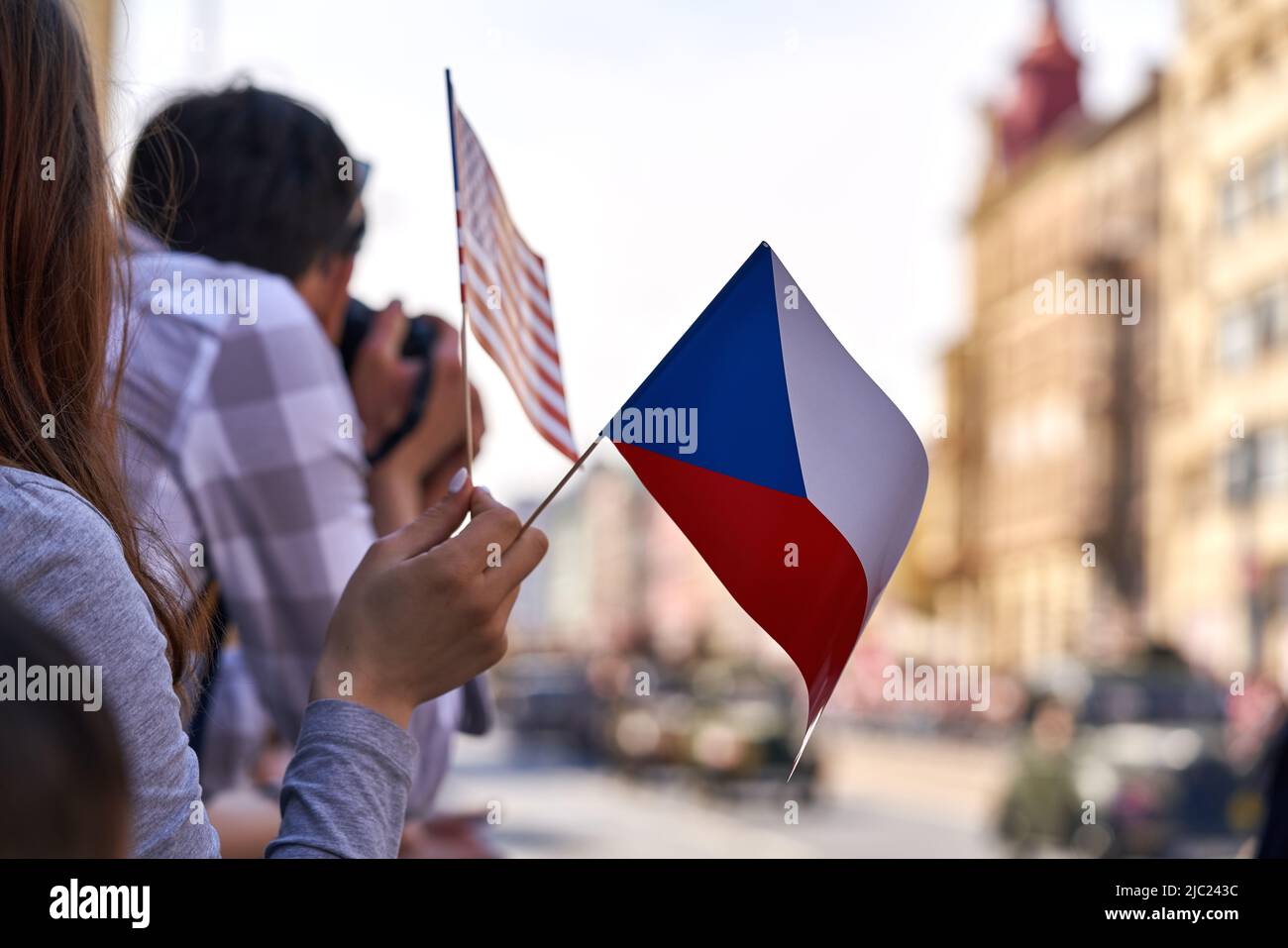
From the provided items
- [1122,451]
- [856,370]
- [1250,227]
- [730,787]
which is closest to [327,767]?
[856,370]

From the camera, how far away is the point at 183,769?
4.11 feet

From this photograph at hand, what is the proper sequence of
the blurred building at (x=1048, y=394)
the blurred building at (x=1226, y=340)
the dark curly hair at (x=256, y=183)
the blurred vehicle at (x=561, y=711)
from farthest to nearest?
the blurred building at (x=1048, y=394) < the blurred vehicle at (x=561, y=711) < the blurred building at (x=1226, y=340) < the dark curly hair at (x=256, y=183)

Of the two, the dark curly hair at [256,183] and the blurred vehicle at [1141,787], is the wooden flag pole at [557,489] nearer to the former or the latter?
the dark curly hair at [256,183]

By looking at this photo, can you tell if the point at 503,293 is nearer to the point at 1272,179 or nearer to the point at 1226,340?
the point at 1272,179

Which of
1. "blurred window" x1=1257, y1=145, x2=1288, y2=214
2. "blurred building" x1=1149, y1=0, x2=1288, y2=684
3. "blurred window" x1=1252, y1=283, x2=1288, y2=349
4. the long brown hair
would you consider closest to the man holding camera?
the long brown hair

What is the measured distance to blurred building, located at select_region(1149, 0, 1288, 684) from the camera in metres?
34.9

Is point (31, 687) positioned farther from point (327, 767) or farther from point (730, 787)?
point (730, 787)

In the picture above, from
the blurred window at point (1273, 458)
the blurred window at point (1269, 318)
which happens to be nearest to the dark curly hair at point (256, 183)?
the blurred window at point (1273, 458)

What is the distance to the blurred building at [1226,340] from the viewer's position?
34.9 m

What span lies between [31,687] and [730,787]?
24822 millimetres

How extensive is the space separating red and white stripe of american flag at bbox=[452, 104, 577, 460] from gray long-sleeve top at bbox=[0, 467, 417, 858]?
0.43 m

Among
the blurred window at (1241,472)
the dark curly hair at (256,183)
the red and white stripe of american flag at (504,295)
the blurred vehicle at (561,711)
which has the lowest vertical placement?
the blurred vehicle at (561,711)

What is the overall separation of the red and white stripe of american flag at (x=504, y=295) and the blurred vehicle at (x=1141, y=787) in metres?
9.17

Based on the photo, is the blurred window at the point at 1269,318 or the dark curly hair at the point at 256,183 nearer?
the dark curly hair at the point at 256,183
